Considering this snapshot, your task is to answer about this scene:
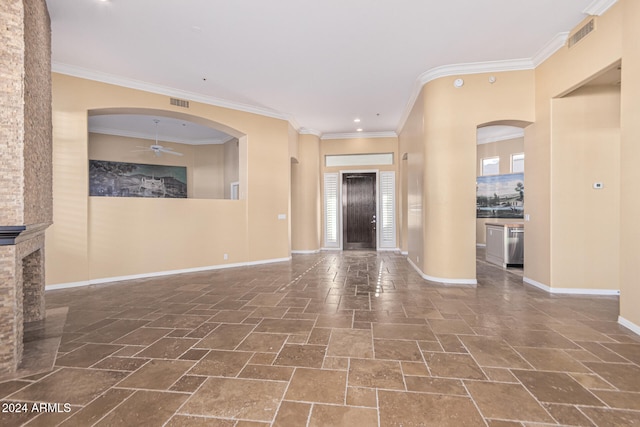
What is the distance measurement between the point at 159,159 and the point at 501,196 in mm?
9587

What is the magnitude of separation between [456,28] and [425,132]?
1.52 m

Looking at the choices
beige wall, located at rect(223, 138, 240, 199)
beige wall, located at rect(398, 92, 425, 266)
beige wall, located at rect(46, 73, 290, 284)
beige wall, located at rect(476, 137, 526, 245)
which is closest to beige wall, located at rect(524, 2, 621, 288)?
beige wall, located at rect(398, 92, 425, 266)

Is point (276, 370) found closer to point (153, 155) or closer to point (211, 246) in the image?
point (211, 246)

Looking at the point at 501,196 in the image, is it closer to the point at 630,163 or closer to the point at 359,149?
the point at 359,149

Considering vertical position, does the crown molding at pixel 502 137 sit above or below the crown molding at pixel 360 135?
below

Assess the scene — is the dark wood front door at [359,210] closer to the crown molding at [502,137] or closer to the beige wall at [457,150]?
the crown molding at [502,137]

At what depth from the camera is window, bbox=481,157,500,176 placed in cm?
833

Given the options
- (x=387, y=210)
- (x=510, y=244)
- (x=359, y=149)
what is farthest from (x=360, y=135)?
(x=510, y=244)

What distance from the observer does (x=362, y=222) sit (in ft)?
27.3

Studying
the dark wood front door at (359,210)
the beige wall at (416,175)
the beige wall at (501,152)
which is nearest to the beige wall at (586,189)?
the beige wall at (416,175)

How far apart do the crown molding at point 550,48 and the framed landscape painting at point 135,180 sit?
26.6 ft

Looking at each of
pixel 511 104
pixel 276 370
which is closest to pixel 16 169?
pixel 276 370

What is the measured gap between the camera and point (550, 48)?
3736mm

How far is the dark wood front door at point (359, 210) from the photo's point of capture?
8.27 m
